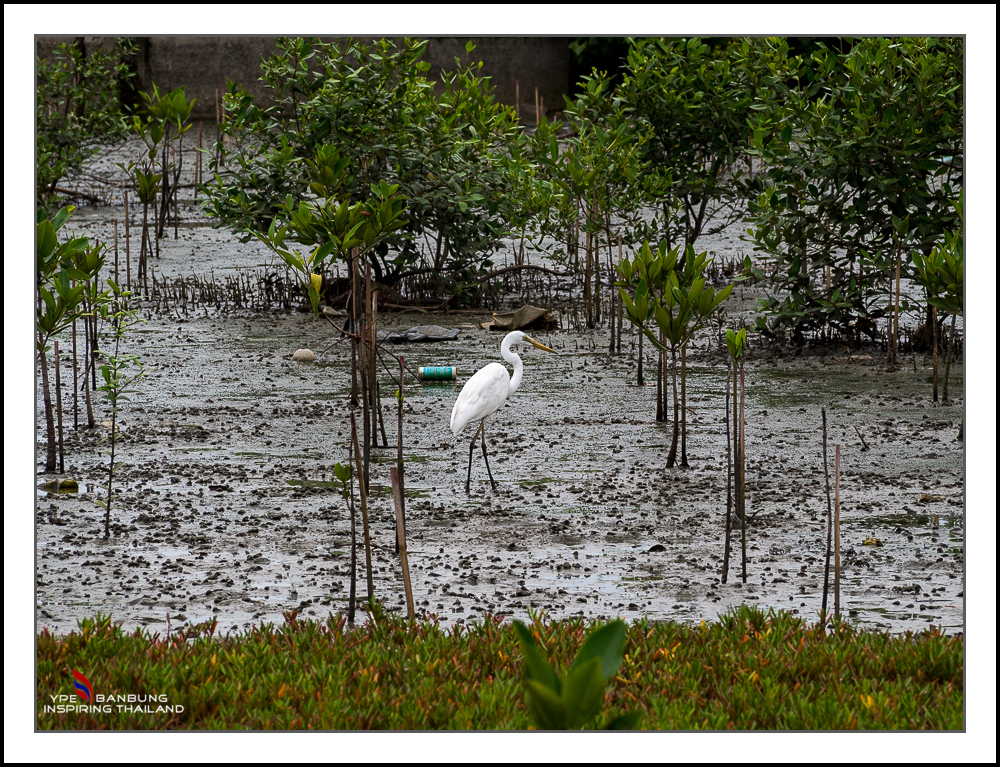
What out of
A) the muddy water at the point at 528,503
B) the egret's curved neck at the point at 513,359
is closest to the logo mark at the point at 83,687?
the muddy water at the point at 528,503

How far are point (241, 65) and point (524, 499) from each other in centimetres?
1188

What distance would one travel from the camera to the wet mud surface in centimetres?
508

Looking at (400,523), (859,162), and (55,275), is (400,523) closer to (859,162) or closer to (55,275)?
(55,275)

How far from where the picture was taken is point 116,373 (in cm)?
709

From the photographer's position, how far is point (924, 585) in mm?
5172

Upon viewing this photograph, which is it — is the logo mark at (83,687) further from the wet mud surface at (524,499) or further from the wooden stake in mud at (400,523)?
the wooden stake in mud at (400,523)

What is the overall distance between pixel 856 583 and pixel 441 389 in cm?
438

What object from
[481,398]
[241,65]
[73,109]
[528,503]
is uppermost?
[241,65]

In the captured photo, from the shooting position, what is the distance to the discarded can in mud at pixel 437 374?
9227mm

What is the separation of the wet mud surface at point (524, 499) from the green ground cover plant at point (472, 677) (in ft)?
1.70

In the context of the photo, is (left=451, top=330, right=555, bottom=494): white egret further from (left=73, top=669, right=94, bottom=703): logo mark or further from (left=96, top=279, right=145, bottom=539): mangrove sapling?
(left=73, top=669, right=94, bottom=703): logo mark

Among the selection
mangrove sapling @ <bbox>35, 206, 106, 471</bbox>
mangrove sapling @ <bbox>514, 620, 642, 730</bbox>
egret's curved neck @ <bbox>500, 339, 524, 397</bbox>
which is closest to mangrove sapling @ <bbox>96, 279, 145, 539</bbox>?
mangrove sapling @ <bbox>35, 206, 106, 471</bbox>

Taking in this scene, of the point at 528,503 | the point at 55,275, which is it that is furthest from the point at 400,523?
the point at 55,275

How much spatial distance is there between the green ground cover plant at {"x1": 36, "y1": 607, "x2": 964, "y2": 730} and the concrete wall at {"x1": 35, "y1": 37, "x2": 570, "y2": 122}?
10062mm
